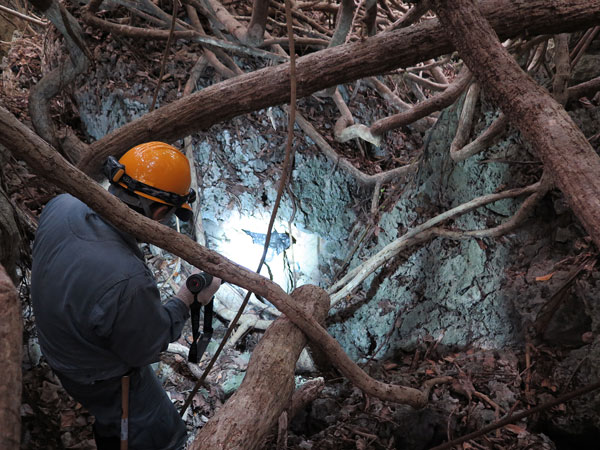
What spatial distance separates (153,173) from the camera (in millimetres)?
2100

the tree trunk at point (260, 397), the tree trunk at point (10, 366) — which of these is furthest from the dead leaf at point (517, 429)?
the tree trunk at point (10, 366)

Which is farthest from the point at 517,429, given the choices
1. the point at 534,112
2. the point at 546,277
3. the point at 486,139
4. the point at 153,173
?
the point at 153,173

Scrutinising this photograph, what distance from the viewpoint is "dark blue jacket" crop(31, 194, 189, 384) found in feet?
6.07

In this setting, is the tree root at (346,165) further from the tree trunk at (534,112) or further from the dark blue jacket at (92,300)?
the dark blue jacket at (92,300)

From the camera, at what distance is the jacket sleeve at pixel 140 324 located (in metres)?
1.86

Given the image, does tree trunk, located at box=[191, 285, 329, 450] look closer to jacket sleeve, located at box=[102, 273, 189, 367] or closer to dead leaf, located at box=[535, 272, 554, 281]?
jacket sleeve, located at box=[102, 273, 189, 367]

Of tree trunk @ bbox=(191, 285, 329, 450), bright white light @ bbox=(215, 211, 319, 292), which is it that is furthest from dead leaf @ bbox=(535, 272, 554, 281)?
bright white light @ bbox=(215, 211, 319, 292)

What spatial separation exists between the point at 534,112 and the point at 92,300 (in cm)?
195

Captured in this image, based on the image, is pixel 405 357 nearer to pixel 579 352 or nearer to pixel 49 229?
pixel 579 352

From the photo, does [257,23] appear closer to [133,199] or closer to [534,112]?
[133,199]

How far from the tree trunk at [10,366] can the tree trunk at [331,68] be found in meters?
2.23

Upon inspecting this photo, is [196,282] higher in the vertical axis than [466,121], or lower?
lower

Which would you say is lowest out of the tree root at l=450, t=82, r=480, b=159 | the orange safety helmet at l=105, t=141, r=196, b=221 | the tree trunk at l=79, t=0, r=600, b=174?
the orange safety helmet at l=105, t=141, r=196, b=221

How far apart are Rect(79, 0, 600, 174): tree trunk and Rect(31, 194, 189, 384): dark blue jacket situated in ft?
3.66
